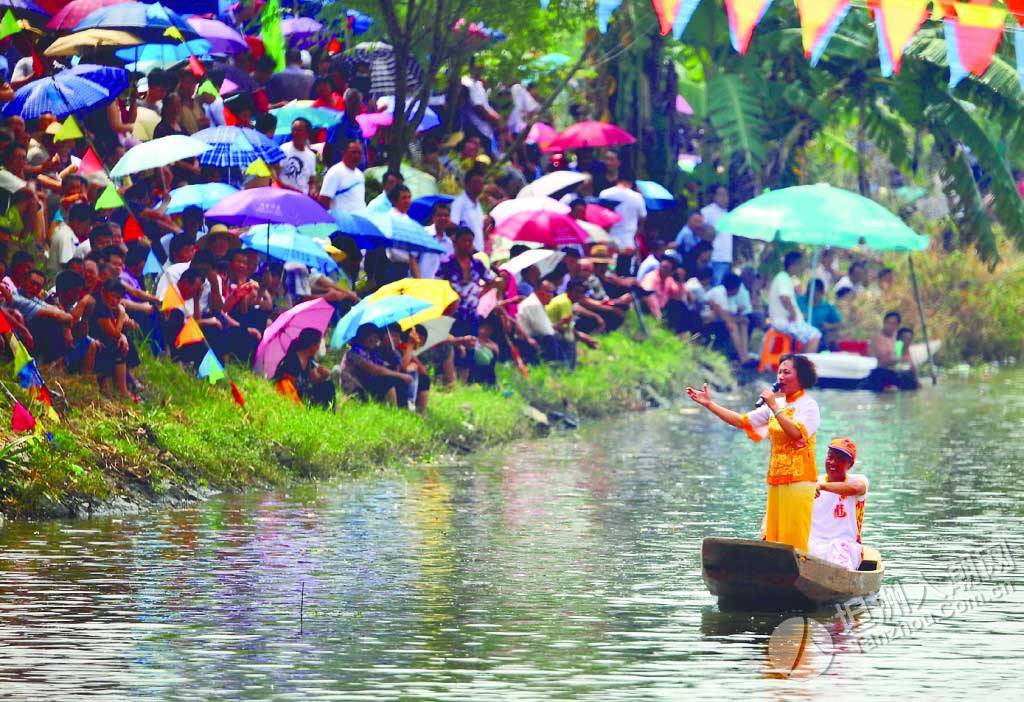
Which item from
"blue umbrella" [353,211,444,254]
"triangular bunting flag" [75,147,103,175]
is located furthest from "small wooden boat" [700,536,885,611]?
"blue umbrella" [353,211,444,254]

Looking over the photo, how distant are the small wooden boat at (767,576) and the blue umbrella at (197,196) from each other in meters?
8.31

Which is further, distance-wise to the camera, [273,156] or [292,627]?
[273,156]

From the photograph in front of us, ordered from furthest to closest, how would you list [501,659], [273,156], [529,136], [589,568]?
[529,136] < [273,156] < [589,568] < [501,659]

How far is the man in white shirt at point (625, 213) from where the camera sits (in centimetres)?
3031

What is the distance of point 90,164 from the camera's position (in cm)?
2088

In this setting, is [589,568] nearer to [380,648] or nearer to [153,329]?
[380,648]

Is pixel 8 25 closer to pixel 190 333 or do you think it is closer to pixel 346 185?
pixel 190 333

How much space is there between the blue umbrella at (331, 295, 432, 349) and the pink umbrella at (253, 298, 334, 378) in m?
0.17

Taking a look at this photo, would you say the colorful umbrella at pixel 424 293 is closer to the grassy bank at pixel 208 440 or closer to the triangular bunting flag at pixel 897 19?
the grassy bank at pixel 208 440

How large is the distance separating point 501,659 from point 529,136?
19.0 meters

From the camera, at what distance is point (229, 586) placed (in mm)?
15156

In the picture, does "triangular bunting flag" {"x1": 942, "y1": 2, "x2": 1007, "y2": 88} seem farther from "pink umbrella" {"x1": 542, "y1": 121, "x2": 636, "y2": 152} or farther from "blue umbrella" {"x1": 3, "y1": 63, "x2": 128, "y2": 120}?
"pink umbrella" {"x1": 542, "y1": 121, "x2": 636, "y2": 152}

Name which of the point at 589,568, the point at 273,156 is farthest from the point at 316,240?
the point at 589,568

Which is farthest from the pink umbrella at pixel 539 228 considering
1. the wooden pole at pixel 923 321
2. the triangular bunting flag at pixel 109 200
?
the wooden pole at pixel 923 321
